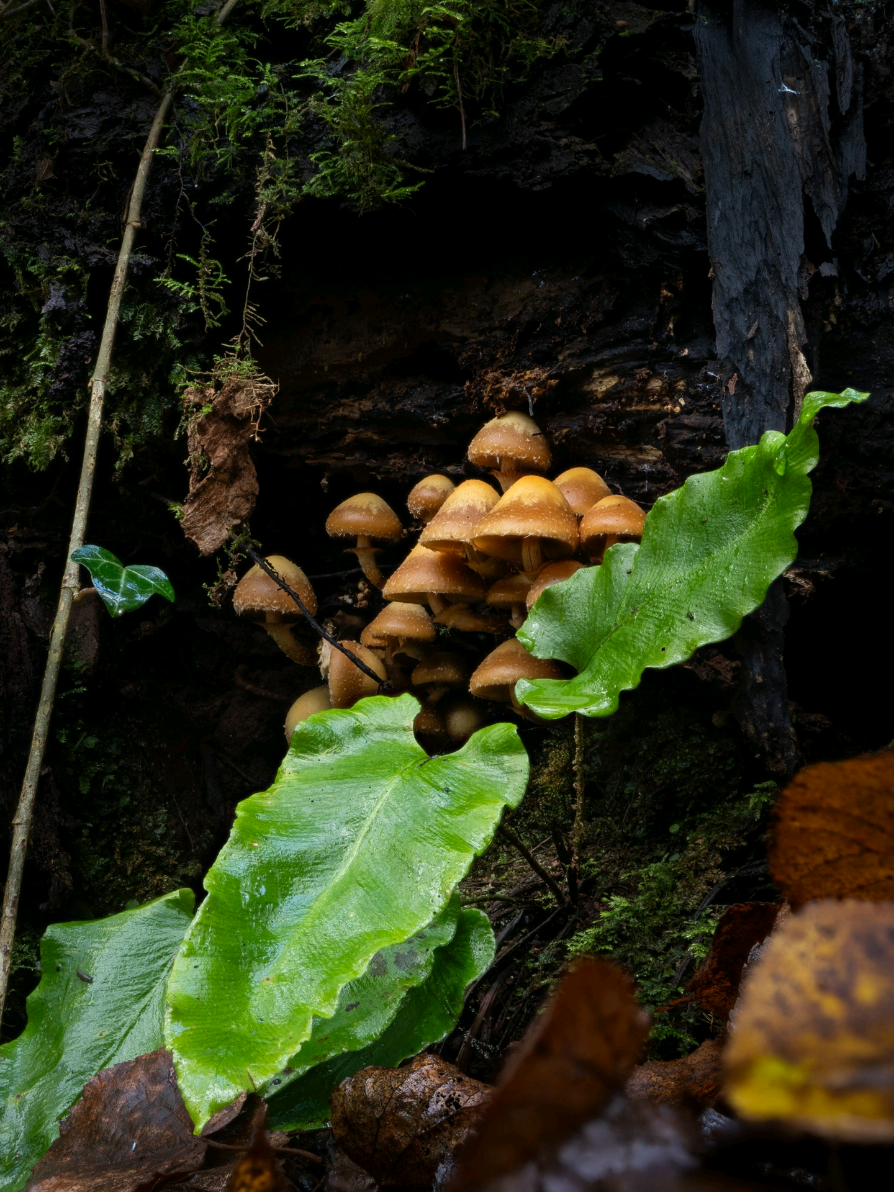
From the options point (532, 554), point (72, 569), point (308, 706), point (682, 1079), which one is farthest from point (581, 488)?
point (682, 1079)

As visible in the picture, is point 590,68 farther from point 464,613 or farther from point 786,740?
point 786,740

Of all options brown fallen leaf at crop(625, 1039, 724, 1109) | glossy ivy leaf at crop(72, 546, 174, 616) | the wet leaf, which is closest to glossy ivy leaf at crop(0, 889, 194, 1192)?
the wet leaf

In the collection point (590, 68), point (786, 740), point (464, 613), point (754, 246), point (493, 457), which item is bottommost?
point (786, 740)

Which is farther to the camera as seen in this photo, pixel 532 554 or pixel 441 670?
pixel 441 670

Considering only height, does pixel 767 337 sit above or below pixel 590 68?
below

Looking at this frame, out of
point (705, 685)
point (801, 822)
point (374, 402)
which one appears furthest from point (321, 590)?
point (801, 822)

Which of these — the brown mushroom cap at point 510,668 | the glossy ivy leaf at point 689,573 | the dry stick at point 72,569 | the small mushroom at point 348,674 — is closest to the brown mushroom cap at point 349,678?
the small mushroom at point 348,674

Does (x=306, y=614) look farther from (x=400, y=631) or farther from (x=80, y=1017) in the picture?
(x=80, y=1017)
